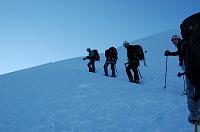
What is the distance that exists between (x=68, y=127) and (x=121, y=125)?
139 cm

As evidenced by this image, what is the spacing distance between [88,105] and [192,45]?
21.3ft

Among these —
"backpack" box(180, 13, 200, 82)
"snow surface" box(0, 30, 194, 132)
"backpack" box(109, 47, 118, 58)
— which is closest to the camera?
"backpack" box(180, 13, 200, 82)

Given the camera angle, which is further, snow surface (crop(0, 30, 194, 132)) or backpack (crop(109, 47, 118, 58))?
backpack (crop(109, 47, 118, 58))

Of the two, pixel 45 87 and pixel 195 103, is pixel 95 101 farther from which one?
pixel 195 103

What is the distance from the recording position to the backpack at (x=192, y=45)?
3891mm

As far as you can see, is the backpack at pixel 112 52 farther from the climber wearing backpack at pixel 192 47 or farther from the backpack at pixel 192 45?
the backpack at pixel 192 45

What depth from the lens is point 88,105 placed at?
395 inches

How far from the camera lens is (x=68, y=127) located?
8.02 m

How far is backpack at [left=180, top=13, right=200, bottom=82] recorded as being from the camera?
3891mm

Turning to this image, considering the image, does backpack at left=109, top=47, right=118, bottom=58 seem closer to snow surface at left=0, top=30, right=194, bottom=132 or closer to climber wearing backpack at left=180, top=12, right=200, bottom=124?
snow surface at left=0, top=30, right=194, bottom=132

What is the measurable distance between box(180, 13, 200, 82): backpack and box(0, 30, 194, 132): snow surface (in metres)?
2.96

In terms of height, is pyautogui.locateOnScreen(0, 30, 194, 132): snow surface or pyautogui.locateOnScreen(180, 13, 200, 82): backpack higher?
pyautogui.locateOnScreen(180, 13, 200, 82): backpack

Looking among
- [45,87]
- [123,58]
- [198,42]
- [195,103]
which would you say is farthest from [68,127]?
[123,58]

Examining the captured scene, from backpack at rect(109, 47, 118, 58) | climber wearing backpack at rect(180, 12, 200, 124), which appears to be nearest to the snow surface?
backpack at rect(109, 47, 118, 58)
